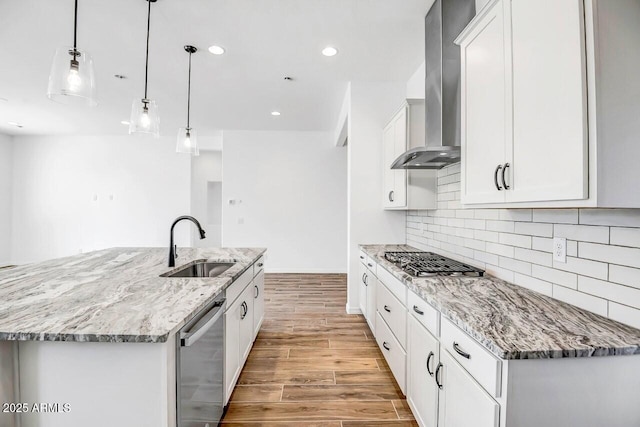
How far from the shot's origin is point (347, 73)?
341 cm

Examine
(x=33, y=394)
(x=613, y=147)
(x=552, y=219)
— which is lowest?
(x=33, y=394)

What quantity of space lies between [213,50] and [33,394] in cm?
297

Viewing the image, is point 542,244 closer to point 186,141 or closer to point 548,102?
point 548,102

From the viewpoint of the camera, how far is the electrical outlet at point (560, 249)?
4.49 feet

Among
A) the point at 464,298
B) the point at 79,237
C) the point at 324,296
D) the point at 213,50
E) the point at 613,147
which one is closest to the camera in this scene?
the point at 613,147

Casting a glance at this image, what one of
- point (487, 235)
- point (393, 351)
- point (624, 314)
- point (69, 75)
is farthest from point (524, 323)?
point (69, 75)

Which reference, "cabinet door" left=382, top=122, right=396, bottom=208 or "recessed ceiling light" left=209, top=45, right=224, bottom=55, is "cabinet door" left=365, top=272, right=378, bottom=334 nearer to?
"cabinet door" left=382, top=122, right=396, bottom=208

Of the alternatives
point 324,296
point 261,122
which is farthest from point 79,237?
point 324,296

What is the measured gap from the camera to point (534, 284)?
1552 mm

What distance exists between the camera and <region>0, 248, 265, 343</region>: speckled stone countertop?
3.16ft

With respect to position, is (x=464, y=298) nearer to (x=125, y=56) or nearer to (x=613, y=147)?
(x=613, y=147)

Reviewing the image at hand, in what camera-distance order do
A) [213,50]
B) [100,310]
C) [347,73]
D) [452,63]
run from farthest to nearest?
1. [347,73]
2. [213,50]
3. [452,63]
4. [100,310]

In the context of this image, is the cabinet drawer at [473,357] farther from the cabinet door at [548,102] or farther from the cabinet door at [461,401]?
the cabinet door at [548,102]

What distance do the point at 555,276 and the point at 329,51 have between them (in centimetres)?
269
